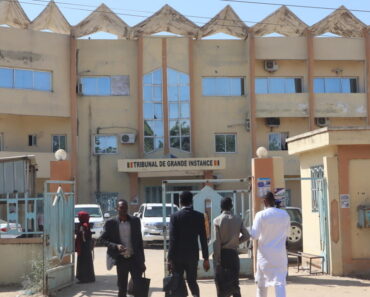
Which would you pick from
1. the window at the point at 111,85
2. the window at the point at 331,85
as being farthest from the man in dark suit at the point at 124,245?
the window at the point at 331,85

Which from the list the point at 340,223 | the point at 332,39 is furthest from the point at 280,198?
the point at 332,39

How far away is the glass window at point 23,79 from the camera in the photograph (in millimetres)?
30062

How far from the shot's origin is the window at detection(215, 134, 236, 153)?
107ft

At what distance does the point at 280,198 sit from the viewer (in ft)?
39.6

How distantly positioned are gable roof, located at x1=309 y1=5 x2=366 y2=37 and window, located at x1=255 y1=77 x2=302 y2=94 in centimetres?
297

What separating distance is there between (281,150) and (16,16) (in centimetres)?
1537

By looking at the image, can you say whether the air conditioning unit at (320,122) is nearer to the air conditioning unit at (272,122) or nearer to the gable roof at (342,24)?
the air conditioning unit at (272,122)

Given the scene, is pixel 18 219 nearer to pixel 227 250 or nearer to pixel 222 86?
pixel 227 250

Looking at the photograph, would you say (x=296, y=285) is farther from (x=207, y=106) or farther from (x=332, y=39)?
(x=332, y=39)

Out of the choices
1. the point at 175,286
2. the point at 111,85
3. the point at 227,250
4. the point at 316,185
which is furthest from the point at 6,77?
the point at 175,286

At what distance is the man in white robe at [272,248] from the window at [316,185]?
5.50 m

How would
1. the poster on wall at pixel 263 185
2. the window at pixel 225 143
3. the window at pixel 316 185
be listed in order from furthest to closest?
the window at pixel 225 143 → the window at pixel 316 185 → the poster on wall at pixel 263 185

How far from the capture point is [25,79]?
99.3ft

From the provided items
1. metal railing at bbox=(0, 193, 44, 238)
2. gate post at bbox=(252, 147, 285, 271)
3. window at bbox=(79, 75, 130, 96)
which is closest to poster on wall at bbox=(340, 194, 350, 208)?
gate post at bbox=(252, 147, 285, 271)
